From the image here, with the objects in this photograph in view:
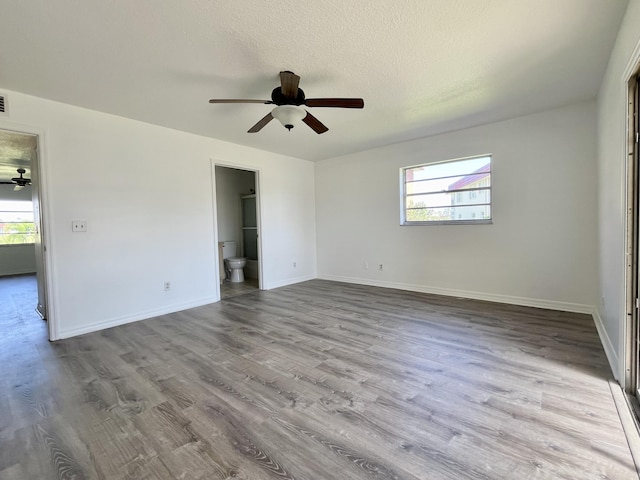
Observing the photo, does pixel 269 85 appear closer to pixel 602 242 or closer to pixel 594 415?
pixel 594 415

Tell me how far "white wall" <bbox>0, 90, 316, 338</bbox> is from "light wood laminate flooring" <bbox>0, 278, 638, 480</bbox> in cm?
50

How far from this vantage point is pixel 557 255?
12.1ft

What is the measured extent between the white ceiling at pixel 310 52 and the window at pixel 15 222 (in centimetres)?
703

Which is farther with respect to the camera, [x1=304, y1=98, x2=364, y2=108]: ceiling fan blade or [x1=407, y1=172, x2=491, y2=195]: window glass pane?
[x1=407, y1=172, x2=491, y2=195]: window glass pane

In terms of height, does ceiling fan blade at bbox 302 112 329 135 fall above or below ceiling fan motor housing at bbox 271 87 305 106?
below

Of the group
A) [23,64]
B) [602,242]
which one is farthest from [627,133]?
[23,64]

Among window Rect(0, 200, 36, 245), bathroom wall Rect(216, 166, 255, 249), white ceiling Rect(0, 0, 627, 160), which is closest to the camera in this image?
white ceiling Rect(0, 0, 627, 160)

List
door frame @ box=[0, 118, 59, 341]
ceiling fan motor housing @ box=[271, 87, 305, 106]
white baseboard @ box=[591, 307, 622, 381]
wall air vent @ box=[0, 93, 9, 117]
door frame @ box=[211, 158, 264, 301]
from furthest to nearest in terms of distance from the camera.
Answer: door frame @ box=[211, 158, 264, 301]
door frame @ box=[0, 118, 59, 341]
wall air vent @ box=[0, 93, 9, 117]
ceiling fan motor housing @ box=[271, 87, 305, 106]
white baseboard @ box=[591, 307, 622, 381]

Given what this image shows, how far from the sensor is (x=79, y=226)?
130 inches

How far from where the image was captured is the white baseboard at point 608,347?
6.99 ft

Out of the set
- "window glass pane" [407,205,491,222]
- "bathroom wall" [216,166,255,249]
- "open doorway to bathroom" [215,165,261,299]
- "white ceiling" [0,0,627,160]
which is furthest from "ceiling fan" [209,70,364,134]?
"bathroom wall" [216,166,255,249]

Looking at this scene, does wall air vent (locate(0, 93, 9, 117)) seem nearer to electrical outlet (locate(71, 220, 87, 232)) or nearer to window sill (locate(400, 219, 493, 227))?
electrical outlet (locate(71, 220, 87, 232))

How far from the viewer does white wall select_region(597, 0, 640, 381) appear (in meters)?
1.96

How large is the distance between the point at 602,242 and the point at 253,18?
376 cm
